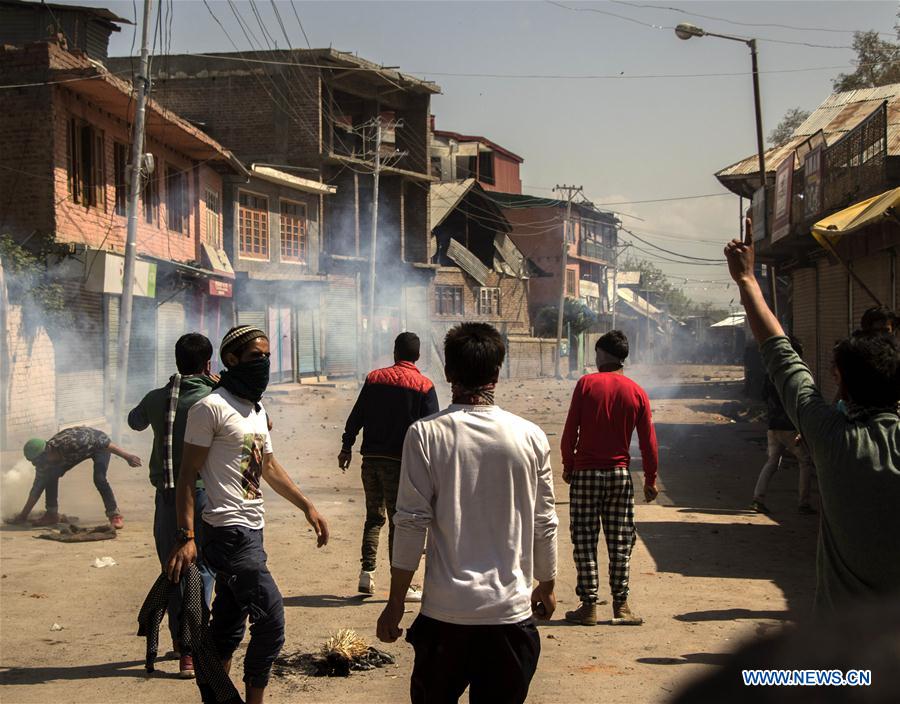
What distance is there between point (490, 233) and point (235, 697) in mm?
51991

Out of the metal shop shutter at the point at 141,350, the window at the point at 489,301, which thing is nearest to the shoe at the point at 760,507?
the metal shop shutter at the point at 141,350

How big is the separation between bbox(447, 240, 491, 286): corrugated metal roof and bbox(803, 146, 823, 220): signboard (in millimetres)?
34045

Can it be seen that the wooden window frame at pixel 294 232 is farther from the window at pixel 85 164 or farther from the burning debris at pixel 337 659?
the burning debris at pixel 337 659

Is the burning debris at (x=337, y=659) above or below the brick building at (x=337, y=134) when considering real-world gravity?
below

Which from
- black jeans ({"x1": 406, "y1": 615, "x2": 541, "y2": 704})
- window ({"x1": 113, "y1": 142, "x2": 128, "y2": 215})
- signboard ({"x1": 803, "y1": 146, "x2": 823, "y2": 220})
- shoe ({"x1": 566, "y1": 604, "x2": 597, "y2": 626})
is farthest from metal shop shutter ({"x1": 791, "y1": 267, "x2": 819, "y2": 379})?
black jeans ({"x1": 406, "y1": 615, "x2": 541, "y2": 704})

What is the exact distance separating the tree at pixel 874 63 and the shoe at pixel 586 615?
36.7 meters

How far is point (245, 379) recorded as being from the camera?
15.5 ft

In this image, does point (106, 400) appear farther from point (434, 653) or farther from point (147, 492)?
point (434, 653)

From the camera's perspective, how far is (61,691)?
16.9 feet

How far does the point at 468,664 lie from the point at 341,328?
36249 millimetres

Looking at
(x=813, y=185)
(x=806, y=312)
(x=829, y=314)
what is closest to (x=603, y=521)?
(x=813, y=185)

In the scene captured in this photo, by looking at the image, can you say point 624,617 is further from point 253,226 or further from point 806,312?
point 253,226

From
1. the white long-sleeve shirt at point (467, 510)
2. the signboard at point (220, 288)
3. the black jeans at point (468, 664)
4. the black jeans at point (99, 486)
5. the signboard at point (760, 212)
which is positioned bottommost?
the black jeans at point (99, 486)

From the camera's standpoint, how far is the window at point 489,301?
52.8 meters
